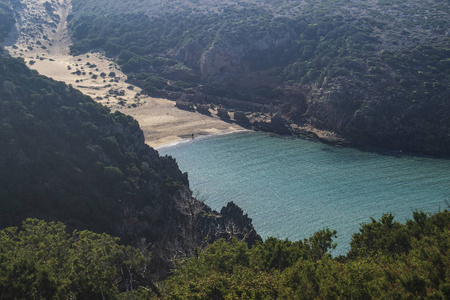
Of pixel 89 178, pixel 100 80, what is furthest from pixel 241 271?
pixel 100 80

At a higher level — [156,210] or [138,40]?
[138,40]

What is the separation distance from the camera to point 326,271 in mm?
19250

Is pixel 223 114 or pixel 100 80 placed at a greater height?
pixel 100 80

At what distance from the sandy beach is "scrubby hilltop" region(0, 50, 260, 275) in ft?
101

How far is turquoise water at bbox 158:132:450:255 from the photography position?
43188 mm

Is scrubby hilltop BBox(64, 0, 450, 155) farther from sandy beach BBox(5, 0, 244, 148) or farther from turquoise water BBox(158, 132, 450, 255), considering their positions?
turquoise water BBox(158, 132, 450, 255)

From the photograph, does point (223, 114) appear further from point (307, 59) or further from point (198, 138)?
point (307, 59)

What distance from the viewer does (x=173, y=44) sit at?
111 meters

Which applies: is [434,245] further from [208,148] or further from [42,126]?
[208,148]

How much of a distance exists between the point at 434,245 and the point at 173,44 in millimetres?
99142

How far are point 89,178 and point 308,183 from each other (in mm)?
29040

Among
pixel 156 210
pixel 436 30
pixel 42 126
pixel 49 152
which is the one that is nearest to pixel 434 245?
pixel 156 210

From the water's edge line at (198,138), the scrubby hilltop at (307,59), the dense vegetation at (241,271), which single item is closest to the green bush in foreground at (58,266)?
the dense vegetation at (241,271)

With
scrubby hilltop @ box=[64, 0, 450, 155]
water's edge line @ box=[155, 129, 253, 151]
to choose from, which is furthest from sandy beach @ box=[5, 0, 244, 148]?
scrubby hilltop @ box=[64, 0, 450, 155]
